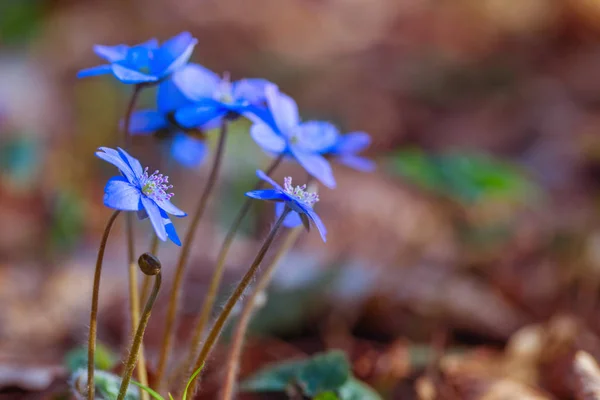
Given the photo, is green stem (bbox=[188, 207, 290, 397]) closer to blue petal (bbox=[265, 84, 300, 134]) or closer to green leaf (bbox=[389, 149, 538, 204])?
blue petal (bbox=[265, 84, 300, 134])

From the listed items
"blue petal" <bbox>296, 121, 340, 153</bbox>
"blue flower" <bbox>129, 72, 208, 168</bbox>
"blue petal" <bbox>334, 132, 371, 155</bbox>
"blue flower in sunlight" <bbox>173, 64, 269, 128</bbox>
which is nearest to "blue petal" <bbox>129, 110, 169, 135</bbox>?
"blue flower" <bbox>129, 72, 208, 168</bbox>

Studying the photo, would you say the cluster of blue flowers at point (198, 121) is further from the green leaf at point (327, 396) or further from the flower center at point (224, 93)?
the green leaf at point (327, 396)

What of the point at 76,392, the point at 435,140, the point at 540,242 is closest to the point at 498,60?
the point at 435,140

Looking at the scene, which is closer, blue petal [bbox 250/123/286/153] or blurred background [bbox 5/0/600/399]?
blue petal [bbox 250/123/286/153]

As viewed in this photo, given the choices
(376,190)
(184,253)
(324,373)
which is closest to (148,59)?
(184,253)

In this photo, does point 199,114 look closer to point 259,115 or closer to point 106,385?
point 259,115

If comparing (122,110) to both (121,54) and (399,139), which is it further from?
(121,54)

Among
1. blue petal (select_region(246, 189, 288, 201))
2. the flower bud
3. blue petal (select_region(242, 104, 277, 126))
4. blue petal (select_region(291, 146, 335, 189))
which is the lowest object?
the flower bud
